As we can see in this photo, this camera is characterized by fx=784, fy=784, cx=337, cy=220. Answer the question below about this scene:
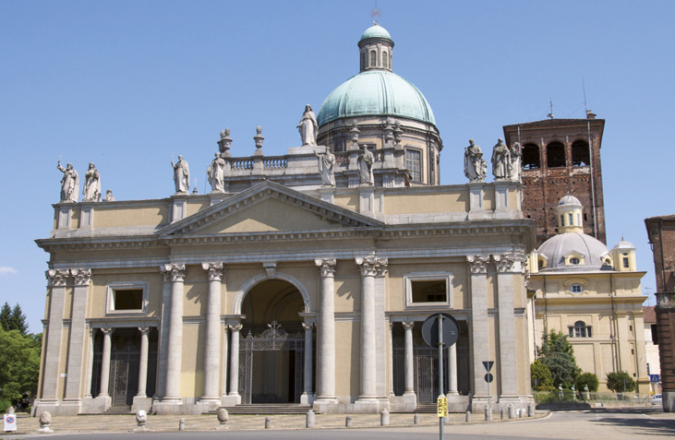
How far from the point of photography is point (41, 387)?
128ft

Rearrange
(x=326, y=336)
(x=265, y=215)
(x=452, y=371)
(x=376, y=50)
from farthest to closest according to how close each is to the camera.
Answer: (x=376, y=50), (x=265, y=215), (x=326, y=336), (x=452, y=371)

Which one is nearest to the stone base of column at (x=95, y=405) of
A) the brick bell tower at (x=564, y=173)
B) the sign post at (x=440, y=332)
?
the sign post at (x=440, y=332)

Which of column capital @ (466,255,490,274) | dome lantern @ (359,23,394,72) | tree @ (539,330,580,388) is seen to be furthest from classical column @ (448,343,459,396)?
tree @ (539,330,580,388)

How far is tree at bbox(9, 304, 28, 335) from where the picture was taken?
8594 centimetres

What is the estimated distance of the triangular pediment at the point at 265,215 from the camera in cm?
3716

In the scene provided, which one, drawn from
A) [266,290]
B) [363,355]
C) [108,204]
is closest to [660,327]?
[363,355]

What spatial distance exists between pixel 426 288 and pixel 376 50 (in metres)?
25.2

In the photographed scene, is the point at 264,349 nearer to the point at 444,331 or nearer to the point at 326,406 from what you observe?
the point at 326,406

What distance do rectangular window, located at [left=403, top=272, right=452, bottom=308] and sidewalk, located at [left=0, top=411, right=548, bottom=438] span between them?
17.7ft

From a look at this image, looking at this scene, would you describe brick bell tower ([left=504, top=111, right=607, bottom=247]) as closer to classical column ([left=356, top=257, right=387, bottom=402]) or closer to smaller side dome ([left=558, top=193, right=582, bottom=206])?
smaller side dome ([left=558, top=193, right=582, bottom=206])

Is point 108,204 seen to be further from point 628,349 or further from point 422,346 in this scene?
point 628,349

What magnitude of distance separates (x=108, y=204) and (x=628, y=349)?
50.8 m

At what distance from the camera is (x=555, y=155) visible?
87750 millimetres

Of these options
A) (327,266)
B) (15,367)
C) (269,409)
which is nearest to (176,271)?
(327,266)
